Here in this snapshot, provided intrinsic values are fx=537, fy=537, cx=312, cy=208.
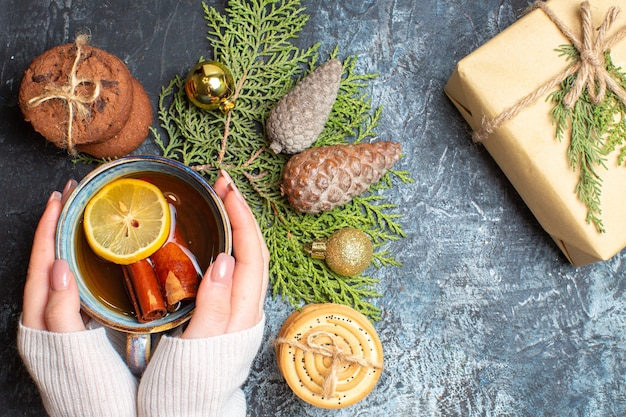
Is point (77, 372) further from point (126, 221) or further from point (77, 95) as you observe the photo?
point (77, 95)

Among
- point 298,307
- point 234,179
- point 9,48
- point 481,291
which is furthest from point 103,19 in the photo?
point 481,291

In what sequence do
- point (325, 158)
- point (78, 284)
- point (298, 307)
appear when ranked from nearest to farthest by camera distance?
point (78, 284), point (325, 158), point (298, 307)

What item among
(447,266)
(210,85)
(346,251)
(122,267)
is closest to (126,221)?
(122,267)

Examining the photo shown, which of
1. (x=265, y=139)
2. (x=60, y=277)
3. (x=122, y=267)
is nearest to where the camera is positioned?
(x=60, y=277)

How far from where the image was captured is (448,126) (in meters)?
1.17

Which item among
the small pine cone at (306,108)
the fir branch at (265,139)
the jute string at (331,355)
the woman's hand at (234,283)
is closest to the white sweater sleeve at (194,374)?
the woman's hand at (234,283)

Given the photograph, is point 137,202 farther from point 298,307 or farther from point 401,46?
point 401,46

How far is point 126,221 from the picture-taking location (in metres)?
0.93

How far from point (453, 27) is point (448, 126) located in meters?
0.22

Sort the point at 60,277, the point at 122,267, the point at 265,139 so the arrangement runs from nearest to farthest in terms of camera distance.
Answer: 1. the point at 60,277
2. the point at 122,267
3. the point at 265,139

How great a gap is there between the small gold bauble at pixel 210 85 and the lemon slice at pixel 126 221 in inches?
8.4

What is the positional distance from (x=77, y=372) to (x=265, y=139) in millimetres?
563

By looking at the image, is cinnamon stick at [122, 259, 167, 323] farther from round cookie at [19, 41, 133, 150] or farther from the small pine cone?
the small pine cone

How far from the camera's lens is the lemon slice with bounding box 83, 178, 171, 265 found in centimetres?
92
